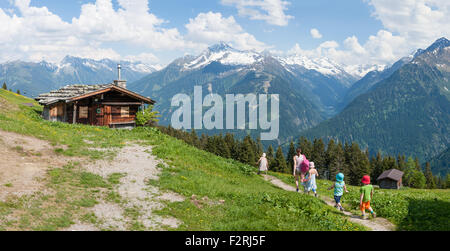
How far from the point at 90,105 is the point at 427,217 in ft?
128

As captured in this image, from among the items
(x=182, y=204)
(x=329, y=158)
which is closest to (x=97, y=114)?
(x=182, y=204)

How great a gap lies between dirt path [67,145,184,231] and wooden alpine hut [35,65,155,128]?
63.8 ft

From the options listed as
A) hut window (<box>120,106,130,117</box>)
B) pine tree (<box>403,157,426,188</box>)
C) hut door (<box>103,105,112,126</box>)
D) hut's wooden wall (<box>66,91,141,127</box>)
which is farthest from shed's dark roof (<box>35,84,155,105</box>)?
pine tree (<box>403,157,426,188</box>)

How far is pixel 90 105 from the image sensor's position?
4050cm

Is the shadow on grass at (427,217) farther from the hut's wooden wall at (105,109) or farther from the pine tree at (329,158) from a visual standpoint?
the pine tree at (329,158)

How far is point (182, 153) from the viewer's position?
24.8 m

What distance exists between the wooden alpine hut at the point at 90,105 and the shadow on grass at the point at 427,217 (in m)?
35.9

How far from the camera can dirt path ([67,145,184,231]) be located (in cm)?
1158

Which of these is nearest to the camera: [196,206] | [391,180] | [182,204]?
[182,204]

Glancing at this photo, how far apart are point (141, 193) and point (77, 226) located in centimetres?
470

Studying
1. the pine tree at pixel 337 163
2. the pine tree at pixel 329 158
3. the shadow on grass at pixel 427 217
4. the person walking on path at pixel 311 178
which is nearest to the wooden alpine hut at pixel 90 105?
the person walking on path at pixel 311 178

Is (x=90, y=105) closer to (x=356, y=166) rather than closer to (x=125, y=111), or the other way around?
(x=125, y=111)

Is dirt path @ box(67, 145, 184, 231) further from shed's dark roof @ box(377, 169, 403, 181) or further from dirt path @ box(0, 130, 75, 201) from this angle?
shed's dark roof @ box(377, 169, 403, 181)
